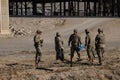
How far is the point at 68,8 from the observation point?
86.9m

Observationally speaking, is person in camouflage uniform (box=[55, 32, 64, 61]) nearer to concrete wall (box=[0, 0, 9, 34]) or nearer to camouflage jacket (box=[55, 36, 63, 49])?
camouflage jacket (box=[55, 36, 63, 49])

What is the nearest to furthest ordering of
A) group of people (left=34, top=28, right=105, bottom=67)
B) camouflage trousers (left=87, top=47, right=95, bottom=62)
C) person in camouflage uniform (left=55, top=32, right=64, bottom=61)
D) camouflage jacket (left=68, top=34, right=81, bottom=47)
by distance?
group of people (left=34, top=28, right=105, bottom=67), camouflage jacket (left=68, top=34, right=81, bottom=47), camouflage trousers (left=87, top=47, right=95, bottom=62), person in camouflage uniform (left=55, top=32, right=64, bottom=61)

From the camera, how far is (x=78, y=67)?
21.2 m

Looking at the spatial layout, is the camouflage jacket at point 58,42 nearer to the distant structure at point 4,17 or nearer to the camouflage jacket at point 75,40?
the camouflage jacket at point 75,40

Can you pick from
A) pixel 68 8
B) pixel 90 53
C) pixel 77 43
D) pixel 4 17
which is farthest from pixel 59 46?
pixel 68 8

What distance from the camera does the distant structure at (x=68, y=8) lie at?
3287 inches

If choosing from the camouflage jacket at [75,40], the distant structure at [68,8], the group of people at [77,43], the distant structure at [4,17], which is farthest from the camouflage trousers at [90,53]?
the distant structure at [68,8]

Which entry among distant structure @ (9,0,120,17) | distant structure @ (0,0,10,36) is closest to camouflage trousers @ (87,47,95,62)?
distant structure @ (0,0,10,36)

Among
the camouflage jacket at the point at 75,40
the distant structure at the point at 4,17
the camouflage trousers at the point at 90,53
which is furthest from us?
the distant structure at the point at 4,17

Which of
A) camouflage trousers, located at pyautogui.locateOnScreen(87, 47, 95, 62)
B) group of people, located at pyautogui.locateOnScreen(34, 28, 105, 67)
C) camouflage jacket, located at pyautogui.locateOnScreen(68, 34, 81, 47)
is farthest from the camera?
camouflage trousers, located at pyautogui.locateOnScreen(87, 47, 95, 62)

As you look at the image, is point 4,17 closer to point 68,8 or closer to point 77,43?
point 77,43

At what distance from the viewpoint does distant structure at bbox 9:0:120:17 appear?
83500mm

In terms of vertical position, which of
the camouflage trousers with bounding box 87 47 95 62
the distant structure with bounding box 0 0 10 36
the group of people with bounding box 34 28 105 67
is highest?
the distant structure with bounding box 0 0 10 36

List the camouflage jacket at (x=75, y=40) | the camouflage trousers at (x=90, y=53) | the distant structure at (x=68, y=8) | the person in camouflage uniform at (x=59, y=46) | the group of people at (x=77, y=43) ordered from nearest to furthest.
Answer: the group of people at (x=77, y=43) < the camouflage jacket at (x=75, y=40) < the camouflage trousers at (x=90, y=53) < the person in camouflage uniform at (x=59, y=46) < the distant structure at (x=68, y=8)
